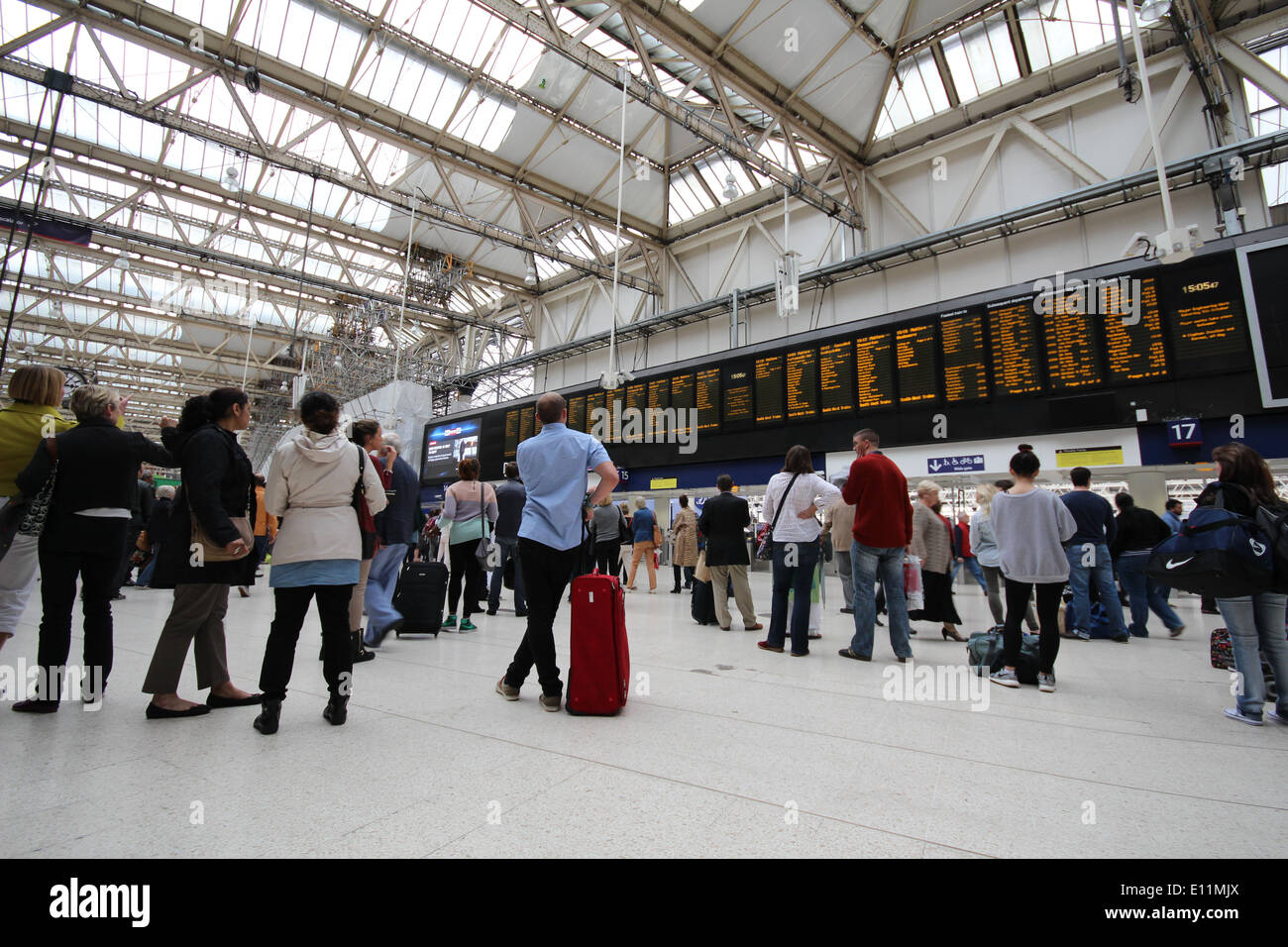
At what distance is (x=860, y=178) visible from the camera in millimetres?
13562

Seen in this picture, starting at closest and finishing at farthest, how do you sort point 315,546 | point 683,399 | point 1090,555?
point 315,546
point 1090,555
point 683,399

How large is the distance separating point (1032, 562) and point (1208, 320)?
22.5 feet

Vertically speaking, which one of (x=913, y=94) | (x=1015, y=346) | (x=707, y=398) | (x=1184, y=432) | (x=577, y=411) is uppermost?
(x=913, y=94)

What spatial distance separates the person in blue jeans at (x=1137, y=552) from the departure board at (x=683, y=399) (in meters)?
8.14

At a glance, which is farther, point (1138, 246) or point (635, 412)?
point (635, 412)

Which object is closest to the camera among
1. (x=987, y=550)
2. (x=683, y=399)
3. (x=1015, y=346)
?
(x=987, y=550)

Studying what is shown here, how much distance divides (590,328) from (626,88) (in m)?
10.7

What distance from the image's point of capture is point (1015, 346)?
29.1 ft

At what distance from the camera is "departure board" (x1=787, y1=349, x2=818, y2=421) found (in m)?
11.0

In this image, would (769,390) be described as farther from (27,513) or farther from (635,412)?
(27,513)

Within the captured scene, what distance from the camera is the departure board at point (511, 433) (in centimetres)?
1656

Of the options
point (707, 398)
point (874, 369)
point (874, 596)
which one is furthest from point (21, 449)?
point (707, 398)

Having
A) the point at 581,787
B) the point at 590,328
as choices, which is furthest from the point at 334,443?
the point at 590,328

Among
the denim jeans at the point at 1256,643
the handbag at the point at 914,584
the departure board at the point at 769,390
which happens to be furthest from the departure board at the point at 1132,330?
the denim jeans at the point at 1256,643
